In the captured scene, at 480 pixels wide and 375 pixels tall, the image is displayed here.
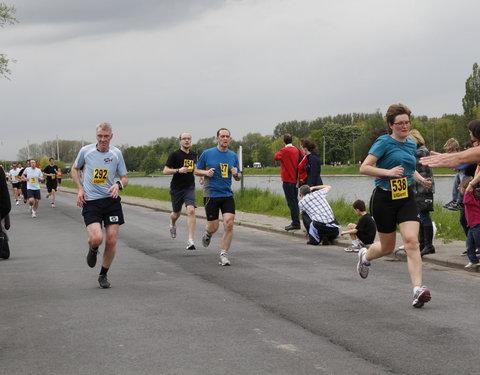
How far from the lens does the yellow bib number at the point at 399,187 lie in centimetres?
754

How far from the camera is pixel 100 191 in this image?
8.74 meters

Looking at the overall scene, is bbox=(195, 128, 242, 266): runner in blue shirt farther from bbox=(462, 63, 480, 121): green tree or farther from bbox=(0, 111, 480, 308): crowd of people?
bbox=(462, 63, 480, 121): green tree

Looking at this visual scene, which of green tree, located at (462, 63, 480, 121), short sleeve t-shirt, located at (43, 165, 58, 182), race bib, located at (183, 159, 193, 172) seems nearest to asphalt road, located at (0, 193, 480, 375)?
race bib, located at (183, 159, 193, 172)

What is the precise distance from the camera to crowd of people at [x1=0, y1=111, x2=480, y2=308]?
24.7ft

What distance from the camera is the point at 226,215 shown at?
36.3 ft

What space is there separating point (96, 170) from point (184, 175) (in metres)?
5.32

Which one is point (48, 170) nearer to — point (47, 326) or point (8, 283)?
point (8, 283)

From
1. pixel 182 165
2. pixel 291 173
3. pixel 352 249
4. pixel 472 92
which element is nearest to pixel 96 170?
pixel 182 165

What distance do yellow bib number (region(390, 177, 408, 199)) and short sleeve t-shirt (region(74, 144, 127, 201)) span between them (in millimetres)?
3167

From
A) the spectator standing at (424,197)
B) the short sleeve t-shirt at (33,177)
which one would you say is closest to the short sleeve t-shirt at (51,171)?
the short sleeve t-shirt at (33,177)

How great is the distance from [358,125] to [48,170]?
124 m

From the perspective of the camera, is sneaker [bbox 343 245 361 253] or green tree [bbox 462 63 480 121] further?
green tree [bbox 462 63 480 121]

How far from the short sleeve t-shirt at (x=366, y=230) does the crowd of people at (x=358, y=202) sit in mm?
16

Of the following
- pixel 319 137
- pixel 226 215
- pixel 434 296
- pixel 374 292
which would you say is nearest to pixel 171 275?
pixel 226 215
